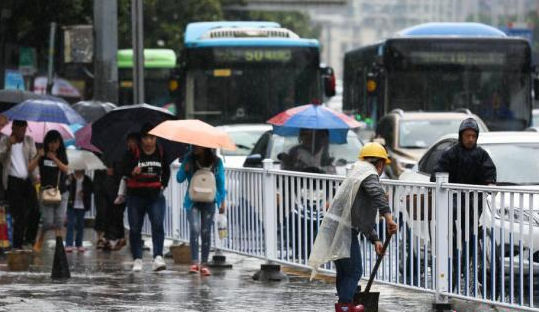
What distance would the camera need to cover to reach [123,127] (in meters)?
16.7

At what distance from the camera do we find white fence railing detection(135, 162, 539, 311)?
438 inches

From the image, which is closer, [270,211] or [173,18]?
[270,211]

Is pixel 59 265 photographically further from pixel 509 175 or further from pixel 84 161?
pixel 509 175

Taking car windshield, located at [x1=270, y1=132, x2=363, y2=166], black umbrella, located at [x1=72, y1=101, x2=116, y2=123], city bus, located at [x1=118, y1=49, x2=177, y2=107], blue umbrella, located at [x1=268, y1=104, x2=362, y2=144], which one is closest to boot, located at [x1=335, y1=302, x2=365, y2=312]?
blue umbrella, located at [x1=268, y1=104, x2=362, y2=144]

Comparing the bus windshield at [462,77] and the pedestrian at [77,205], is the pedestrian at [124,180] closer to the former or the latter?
Result: the pedestrian at [77,205]

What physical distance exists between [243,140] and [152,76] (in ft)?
66.3

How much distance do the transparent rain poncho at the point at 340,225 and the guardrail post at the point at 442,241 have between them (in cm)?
116

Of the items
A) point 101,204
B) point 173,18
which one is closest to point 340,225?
point 101,204

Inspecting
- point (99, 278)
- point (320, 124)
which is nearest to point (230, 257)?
point (320, 124)

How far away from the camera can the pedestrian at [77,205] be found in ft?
59.0

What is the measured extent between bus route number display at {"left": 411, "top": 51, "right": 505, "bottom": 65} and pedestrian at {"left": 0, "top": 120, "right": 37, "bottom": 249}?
11387 mm

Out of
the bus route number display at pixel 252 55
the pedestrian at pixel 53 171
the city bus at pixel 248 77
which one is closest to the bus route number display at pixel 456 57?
the city bus at pixel 248 77

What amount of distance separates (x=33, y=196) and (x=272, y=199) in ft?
11.8

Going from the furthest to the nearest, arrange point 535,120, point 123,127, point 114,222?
point 535,120, point 114,222, point 123,127
